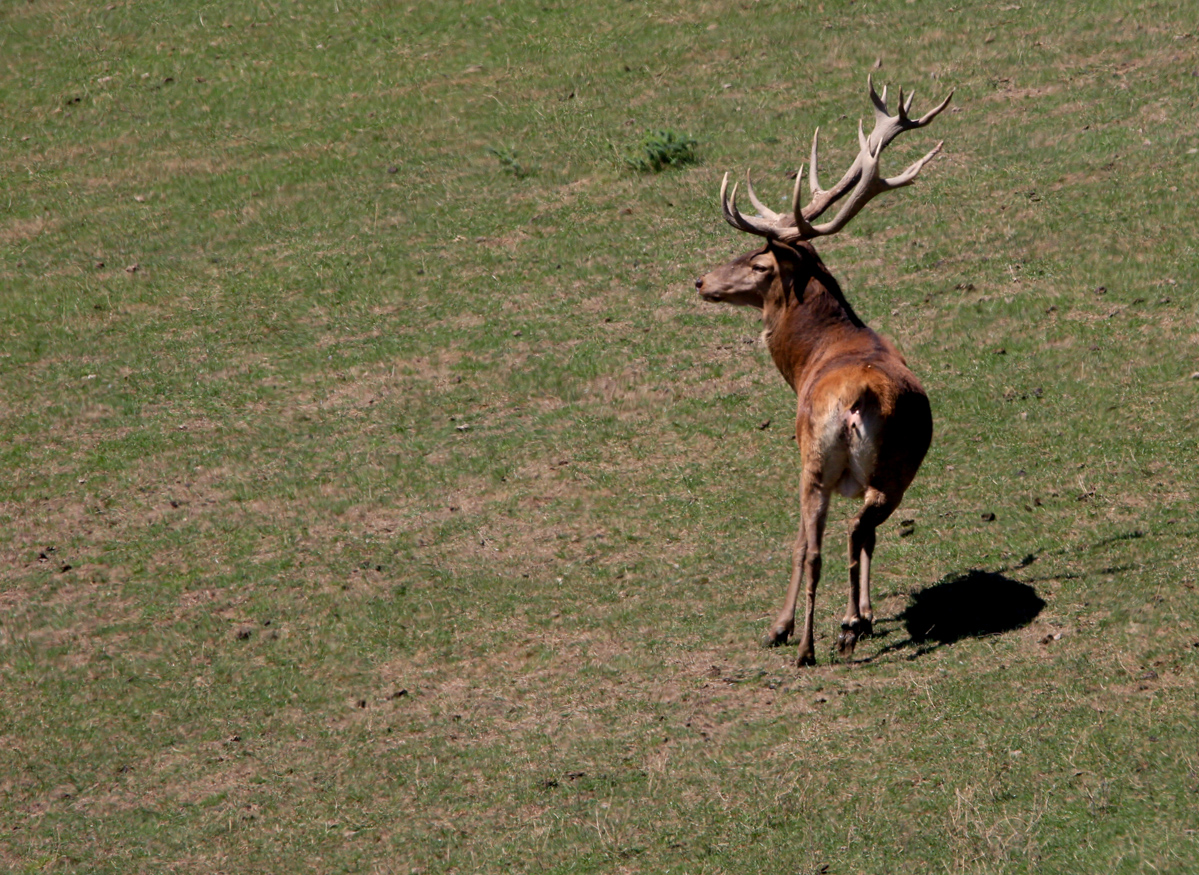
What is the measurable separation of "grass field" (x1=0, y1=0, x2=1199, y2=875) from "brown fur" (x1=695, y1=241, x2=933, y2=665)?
1.35 feet

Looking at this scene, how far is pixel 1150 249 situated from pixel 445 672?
9067mm

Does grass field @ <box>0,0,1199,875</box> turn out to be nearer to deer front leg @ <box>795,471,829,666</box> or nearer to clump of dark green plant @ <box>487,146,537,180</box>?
clump of dark green plant @ <box>487,146,537,180</box>

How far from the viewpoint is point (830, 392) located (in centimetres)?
1096

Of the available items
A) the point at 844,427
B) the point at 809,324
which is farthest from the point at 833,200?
the point at 844,427

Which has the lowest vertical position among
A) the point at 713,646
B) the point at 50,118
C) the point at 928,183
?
the point at 713,646

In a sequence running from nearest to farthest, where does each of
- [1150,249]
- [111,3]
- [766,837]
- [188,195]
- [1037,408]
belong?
[766,837] < [1037,408] < [1150,249] < [188,195] < [111,3]

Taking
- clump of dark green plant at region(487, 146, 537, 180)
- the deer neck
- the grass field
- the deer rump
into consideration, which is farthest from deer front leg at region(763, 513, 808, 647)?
clump of dark green plant at region(487, 146, 537, 180)

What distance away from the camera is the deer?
35.5 feet

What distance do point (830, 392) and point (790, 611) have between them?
1660mm

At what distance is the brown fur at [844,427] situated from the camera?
10797 millimetres

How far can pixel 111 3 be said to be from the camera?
26047 millimetres

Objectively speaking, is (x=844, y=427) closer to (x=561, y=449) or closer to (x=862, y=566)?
(x=862, y=566)

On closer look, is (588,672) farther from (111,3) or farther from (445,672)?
(111,3)

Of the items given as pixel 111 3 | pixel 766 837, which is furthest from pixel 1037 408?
pixel 111 3
